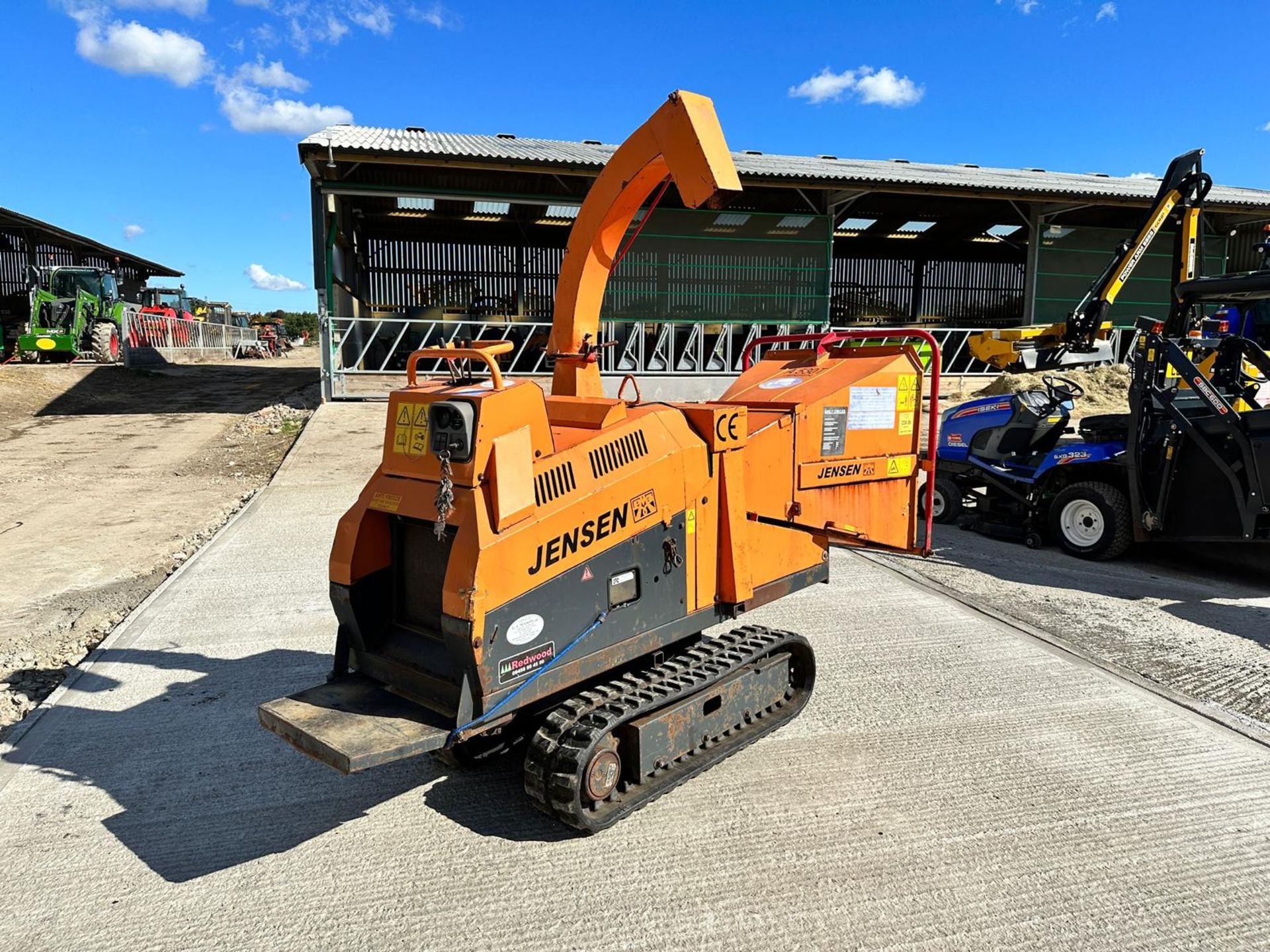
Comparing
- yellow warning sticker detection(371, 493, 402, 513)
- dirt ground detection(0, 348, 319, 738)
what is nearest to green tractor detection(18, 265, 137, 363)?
dirt ground detection(0, 348, 319, 738)

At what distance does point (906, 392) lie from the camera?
433 cm

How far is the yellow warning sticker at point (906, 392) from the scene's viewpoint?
4.29m

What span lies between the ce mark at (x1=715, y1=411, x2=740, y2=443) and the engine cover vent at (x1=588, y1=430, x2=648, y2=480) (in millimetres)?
405

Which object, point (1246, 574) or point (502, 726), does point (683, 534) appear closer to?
point (502, 726)

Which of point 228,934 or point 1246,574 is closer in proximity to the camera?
point 228,934

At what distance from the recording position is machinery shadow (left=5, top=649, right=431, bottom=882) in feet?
10.1

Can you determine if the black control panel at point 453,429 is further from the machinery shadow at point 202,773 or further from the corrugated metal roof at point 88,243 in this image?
the corrugated metal roof at point 88,243

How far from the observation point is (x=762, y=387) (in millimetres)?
4285

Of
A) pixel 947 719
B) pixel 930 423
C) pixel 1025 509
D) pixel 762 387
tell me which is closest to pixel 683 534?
pixel 762 387

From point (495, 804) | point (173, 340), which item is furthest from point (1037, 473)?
point (173, 340)

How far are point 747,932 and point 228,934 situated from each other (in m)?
1.64

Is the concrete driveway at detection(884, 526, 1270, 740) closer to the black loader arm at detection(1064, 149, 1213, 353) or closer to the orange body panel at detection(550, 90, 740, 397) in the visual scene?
the black loader arm at detection(1064, 149, 1213, 353)

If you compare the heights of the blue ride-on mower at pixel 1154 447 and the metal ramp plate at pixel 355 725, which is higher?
the blue ride-on mower at pixel 1154 447

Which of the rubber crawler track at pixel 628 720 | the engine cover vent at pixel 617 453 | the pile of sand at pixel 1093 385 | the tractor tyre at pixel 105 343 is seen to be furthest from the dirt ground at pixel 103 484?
the pile of sand at pixel 1093 385
